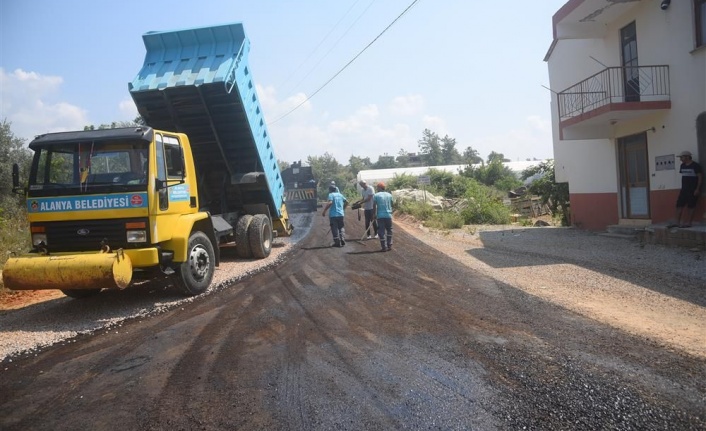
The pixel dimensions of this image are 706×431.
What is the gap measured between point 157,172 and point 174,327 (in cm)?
238

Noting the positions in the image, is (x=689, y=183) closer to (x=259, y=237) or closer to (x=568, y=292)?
(x=568, y=292)

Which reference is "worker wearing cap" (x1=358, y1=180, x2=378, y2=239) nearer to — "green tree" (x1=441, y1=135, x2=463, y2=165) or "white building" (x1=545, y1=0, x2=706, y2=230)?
"white building" (x1=545, y1=0, x2=706, y2=230)

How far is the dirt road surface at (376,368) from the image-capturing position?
3.32 metres

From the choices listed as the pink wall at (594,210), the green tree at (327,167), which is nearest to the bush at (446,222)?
the pink wall at (594,210)

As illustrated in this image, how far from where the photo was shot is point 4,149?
697 inches

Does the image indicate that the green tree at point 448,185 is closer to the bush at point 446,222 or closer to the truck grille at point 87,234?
the bush at point 446,222

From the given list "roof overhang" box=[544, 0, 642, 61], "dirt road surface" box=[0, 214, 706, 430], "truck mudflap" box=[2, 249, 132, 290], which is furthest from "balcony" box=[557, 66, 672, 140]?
"truck mudflap" box=[2, 249, 132, 290]

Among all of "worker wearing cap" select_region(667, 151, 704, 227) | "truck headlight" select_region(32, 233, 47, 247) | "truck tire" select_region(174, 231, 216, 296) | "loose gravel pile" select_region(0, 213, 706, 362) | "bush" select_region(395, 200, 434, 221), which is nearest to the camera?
"loose gravel pile" select_region(0, 213, 706, 362)

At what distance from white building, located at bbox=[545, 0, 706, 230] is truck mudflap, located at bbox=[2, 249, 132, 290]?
10831 millimetres

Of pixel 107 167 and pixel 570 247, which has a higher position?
pixel 107 167

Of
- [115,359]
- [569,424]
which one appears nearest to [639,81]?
[569,424]

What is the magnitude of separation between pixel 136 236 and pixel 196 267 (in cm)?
118

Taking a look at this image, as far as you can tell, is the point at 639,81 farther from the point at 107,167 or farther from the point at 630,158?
the point at 107,167

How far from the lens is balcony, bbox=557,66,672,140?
11422 millimetres
